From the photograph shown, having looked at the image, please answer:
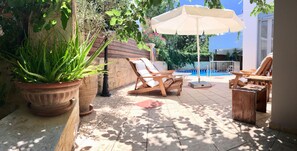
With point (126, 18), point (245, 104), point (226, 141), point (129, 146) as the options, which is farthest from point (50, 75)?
point (245, 104)

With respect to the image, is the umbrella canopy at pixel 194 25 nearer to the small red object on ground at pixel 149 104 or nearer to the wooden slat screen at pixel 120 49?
the wooden slat screen at pixel 120 49

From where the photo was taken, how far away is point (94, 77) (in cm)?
324

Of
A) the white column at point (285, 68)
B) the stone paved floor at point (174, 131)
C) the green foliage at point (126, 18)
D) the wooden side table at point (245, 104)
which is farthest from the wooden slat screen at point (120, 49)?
the white column at point (285, 68)

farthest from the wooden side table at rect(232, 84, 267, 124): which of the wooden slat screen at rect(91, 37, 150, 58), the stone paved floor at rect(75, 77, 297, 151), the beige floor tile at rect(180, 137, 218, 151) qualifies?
the wooden slat screen at rect(91, 37, 150, 58)

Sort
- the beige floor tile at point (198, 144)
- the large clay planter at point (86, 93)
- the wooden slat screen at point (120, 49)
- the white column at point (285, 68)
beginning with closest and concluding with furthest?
the beige floor tile at point (198, 144)
the white column at point (285, 68)
the large clay planter at point (86, 93)
the wooden slat screen at point (120, 49)

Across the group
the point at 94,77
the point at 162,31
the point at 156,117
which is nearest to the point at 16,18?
the point at 94,77

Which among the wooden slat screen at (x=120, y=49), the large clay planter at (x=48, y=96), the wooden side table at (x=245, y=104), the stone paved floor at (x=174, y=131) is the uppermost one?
the wooden slat screen at (x=120, y=49)

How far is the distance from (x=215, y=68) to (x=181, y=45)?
3204 mm

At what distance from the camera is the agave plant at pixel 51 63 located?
1.72 metres

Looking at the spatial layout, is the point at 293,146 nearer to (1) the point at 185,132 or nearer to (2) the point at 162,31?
(1) the point at 185,132

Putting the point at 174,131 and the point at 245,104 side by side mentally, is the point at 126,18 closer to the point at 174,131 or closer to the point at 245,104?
the point at 174,131

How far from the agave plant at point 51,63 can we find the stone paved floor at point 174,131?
800mm

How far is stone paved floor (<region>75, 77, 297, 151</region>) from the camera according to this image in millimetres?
2096

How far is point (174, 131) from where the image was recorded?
2506 mm
